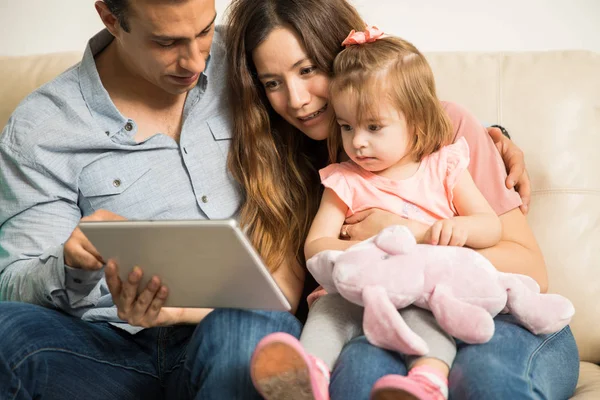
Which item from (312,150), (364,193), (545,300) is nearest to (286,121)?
(312,150)

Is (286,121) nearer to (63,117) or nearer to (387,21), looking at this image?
(63,117)

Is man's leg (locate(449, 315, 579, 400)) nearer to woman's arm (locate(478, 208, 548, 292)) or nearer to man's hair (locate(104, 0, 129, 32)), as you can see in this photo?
woman's arm (locate(478, 208, 548, 292))

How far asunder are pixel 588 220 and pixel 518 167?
0.94 ft

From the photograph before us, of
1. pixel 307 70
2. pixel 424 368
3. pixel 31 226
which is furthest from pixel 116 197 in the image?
pixel 424 368

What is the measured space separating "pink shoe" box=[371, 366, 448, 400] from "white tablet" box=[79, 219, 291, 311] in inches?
10.2

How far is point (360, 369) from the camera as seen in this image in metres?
1.30

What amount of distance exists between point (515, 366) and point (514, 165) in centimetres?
54

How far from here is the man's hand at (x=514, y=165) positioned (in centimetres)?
168

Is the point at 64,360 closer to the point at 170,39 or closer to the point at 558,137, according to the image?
the point at 170,39

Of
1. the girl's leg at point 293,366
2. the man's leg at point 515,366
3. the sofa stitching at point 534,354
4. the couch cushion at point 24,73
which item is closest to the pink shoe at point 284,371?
the girl's leg at point 293,366

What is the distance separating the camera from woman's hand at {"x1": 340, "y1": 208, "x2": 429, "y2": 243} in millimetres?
1534

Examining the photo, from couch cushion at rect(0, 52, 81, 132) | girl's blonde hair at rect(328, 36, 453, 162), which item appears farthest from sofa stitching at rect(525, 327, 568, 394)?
couch cushion at rect(0, 52, 81, 132)

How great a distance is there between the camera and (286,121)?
1.86 meters

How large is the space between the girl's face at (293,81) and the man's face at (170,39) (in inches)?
5.2
